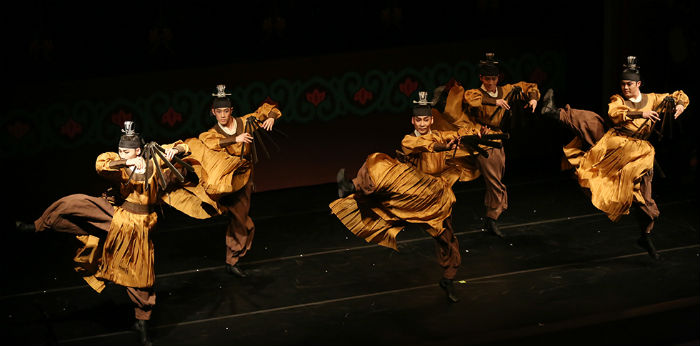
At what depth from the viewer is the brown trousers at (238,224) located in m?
6.45

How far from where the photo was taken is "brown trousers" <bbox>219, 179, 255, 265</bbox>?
6453 mm

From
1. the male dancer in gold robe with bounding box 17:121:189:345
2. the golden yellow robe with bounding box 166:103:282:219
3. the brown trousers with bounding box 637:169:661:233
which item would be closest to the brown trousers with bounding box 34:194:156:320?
the male dancer in gold robe with bounding box 17:121:189:345

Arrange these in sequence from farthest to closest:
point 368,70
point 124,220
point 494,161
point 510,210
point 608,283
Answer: point 368,70
point 510,210
point 494,161
point 608,283
point 124,220

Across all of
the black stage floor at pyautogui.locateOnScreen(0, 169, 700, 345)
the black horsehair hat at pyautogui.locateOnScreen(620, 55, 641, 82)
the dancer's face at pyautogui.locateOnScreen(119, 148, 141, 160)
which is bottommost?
the black stage floor at pyautogui.locateOnScreen(0, 169, 700, 345)

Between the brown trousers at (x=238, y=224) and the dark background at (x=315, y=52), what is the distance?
1.68m

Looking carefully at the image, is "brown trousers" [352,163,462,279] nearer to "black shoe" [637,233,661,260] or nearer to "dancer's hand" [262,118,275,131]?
"dancer's hand" [262,118,275,131]

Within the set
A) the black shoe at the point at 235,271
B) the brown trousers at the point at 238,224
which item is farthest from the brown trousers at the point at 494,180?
the black shoe at the point at 235,271

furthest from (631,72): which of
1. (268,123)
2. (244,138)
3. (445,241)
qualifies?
(244,138)

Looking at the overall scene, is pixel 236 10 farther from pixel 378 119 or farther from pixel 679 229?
pixel 679 229

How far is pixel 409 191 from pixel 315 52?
2.61 metres

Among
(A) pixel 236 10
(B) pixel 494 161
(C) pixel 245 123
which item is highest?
(A) pixel 236 10

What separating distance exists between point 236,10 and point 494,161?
2.31 meters

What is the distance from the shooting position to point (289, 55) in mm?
7988

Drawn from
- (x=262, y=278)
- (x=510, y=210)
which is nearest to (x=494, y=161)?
(x=510, y=210)
